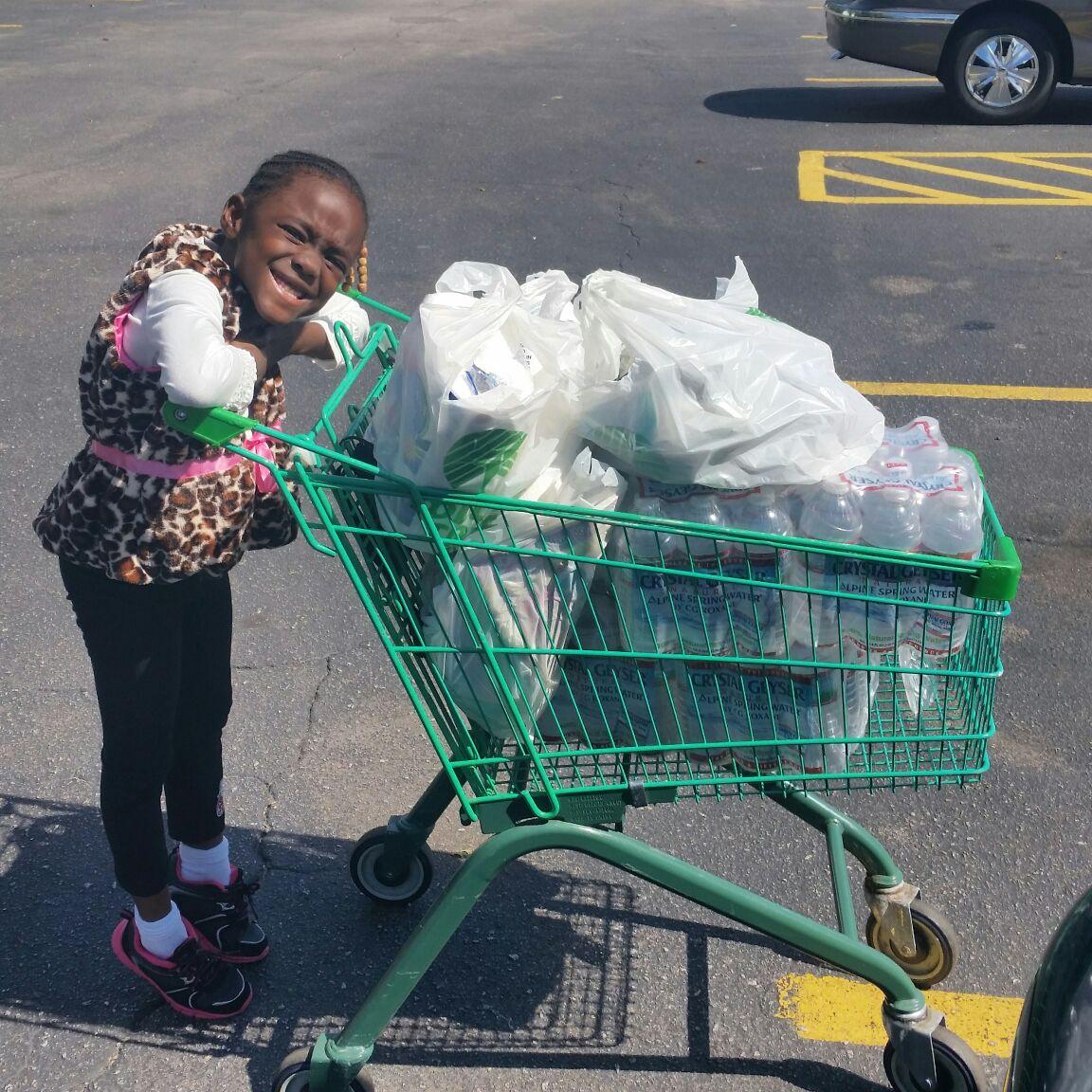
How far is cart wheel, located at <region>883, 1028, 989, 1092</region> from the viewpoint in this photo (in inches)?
90.2

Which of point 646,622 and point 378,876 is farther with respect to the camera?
point 378,876

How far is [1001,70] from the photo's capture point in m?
9.44

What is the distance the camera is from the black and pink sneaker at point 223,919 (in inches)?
104

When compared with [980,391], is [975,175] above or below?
above

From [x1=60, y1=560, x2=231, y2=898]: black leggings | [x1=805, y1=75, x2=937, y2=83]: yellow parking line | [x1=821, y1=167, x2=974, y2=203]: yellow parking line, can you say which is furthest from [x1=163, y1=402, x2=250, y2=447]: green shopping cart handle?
[x1=805, y1=75, x2=937, y2=83]: yellow parking line

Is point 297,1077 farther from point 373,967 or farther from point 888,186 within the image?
point 888,186

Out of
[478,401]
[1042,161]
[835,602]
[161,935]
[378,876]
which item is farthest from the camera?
[1042,161]

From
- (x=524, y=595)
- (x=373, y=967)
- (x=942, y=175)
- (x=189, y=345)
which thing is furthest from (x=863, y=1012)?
(x=942, y=175)

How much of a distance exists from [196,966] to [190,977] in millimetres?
24

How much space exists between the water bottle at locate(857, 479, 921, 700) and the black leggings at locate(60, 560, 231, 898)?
45.4 inches

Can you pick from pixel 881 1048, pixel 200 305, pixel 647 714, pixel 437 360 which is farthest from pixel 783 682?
pixel 200 305

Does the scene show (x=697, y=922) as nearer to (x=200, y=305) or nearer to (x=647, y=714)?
(x=647, y=714)

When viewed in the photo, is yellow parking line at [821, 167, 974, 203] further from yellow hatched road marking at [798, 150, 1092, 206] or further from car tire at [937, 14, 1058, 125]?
car tire at [937, 14, 1058, 125]

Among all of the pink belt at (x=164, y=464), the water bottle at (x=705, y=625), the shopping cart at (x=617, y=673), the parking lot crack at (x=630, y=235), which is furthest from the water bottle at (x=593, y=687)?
the parking lot crack at (x=630, y=235)
